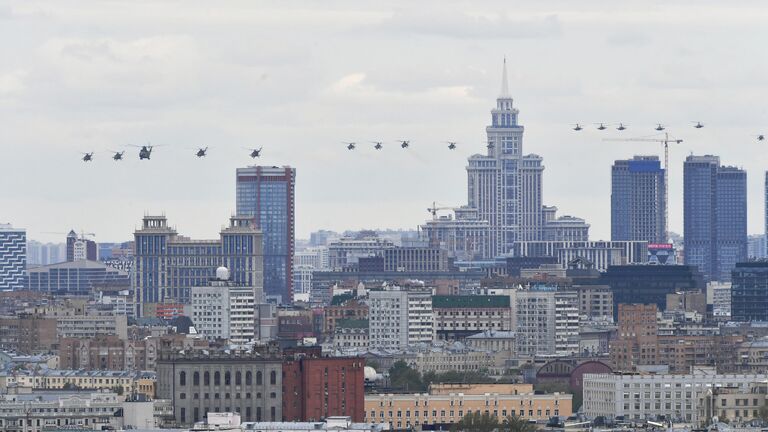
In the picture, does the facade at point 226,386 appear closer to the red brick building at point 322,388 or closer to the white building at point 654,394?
the red brick building at point 322,388

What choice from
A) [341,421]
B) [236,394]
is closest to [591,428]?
[341,421]

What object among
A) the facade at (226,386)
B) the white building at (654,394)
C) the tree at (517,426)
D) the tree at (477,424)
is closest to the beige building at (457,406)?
the white building at (654,394)

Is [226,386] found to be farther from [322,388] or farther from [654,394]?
[654,394]

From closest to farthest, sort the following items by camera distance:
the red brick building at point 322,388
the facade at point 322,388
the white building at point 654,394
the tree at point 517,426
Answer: the tree at point 517,426, the facade at point 322,388, the red brick building at point 322,388, the white building at point 654,394

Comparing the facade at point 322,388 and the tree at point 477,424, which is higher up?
the facade at point 322,388

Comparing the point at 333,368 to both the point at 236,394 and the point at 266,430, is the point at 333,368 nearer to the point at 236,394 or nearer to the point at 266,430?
the point at 236,394
